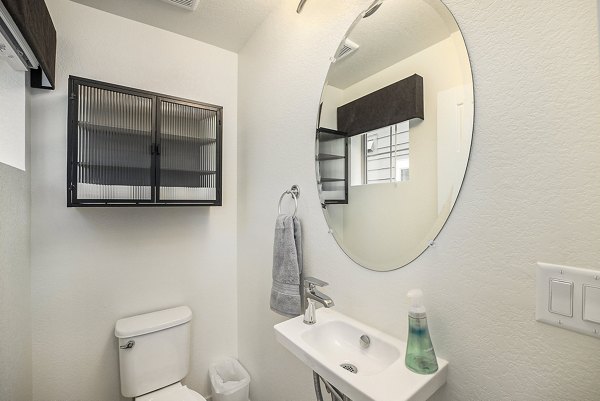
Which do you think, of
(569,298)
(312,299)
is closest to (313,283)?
(312,299)

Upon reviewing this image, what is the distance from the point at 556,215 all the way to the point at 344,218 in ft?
2.20

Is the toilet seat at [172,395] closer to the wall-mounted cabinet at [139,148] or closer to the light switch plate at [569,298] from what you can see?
the wall-mounted cabinet at [139,148]

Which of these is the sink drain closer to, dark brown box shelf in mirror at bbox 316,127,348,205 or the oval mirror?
the oval mirror

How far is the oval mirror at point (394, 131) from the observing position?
Answer: 80cm

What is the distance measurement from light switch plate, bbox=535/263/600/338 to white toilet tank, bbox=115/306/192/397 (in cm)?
171

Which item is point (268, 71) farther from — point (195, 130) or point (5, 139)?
point (5, 139)

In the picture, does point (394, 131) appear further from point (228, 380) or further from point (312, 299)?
point (228, 380)

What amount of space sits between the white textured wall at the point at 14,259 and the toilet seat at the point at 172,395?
21.3 inches

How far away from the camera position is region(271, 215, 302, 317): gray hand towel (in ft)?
4.22

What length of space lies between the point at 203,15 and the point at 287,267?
1.57 metres

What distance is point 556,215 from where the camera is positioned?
60 centimetres

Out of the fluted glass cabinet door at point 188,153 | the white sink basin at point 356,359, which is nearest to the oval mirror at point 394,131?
the white sink basin at point 356,359

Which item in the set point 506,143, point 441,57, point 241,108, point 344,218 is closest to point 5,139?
point 241,108

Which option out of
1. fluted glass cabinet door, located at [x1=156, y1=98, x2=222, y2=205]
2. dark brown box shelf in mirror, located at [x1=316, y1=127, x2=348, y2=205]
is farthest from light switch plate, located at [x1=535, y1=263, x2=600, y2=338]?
fluted glass cabinet door, located at [x1=156, y1=98, x2=222, y2=205]
